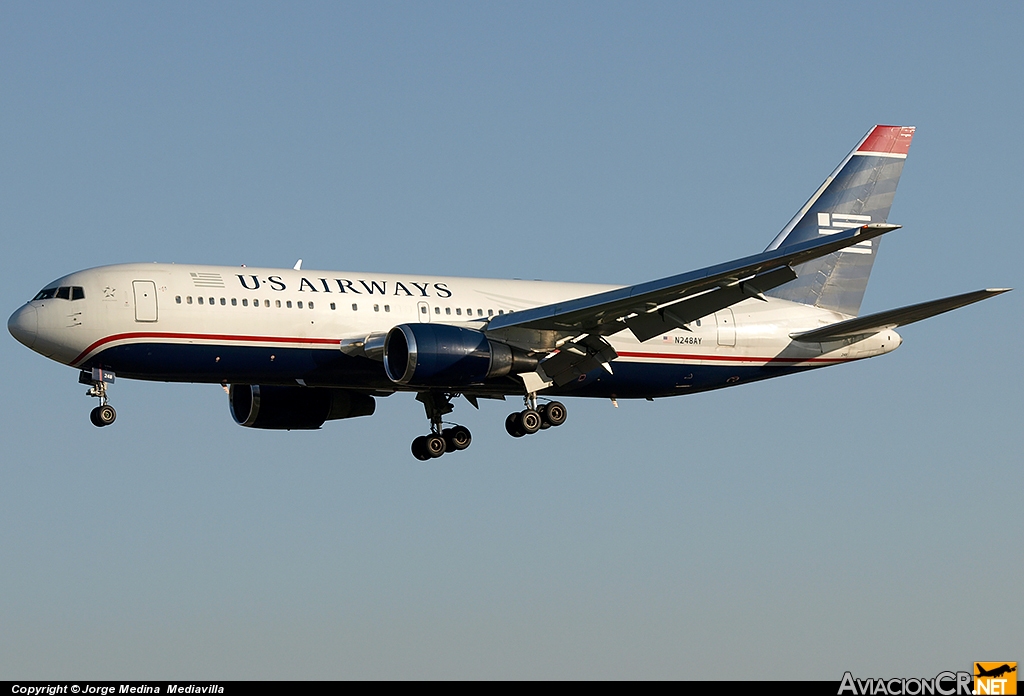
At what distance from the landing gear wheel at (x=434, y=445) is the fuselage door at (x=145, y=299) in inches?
430

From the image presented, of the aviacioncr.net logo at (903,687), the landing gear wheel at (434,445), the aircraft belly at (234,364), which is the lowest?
the aviacioncr.net logo at (903,687)

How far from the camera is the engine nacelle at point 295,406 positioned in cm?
5344

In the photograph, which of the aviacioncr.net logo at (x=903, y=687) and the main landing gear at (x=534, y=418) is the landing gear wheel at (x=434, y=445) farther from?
the aviacioncr.net logo at (x=903, y=687)

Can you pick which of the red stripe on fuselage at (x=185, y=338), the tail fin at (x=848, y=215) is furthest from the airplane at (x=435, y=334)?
the tail fin at (x=848, y=215)

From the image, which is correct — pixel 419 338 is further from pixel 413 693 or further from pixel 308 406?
pixel 413 693

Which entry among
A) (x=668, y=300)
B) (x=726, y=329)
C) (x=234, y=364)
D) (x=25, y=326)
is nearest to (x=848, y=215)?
(x=726, y=329)

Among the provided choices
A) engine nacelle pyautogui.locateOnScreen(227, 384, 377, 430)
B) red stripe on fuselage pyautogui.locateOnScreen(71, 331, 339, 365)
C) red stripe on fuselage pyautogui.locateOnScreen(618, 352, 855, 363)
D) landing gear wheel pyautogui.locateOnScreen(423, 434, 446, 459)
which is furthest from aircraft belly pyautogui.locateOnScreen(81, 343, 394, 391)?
red stripe on fuselage pyautogui.locateOnScreen(618, 352, 855, 363)

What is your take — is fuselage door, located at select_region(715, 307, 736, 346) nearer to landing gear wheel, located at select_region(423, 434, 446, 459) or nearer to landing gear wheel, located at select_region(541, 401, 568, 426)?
landing gear wheel, located at select_region(541, 401, 568, 426)

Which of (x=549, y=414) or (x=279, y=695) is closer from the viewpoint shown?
(x=279, y=695)

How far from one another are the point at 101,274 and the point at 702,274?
56.7 feet

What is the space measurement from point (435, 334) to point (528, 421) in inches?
200

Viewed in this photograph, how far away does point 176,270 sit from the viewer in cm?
4631

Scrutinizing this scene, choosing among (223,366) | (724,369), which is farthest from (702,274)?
(223,366)

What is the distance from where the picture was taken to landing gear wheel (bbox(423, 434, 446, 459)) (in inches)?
2051
